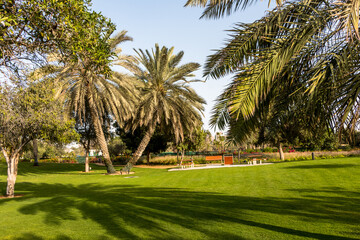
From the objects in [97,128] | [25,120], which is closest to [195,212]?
[25,120]

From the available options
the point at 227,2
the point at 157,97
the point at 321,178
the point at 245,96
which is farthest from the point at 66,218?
the point at 157,97

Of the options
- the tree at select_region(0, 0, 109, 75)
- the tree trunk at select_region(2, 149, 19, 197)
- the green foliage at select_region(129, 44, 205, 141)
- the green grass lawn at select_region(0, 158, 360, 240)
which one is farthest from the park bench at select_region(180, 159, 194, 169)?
the tree at select_region(0, 0, 109, 75)

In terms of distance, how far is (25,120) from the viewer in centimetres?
1267

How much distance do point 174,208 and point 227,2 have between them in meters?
5.92

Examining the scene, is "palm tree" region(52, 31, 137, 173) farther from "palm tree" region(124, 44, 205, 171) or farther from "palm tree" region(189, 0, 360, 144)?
"palm tree" region(189, 0, 360, 144)

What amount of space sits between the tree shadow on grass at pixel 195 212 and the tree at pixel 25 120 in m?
4.33

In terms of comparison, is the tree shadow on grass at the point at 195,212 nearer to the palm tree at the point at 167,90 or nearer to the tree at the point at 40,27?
the tree at the point at 40,27

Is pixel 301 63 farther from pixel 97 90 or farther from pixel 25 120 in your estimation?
pixel 97 90

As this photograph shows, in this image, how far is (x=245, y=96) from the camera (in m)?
4.11

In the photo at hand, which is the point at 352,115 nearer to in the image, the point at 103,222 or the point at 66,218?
the point at 103,222

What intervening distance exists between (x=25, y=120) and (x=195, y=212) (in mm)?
9626

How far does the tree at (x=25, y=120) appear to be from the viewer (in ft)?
41.2

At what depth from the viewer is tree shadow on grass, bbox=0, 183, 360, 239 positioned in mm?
5947

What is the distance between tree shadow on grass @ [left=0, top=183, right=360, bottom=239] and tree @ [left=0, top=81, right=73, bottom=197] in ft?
14.2
